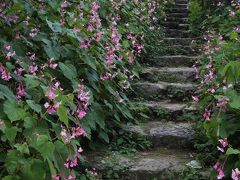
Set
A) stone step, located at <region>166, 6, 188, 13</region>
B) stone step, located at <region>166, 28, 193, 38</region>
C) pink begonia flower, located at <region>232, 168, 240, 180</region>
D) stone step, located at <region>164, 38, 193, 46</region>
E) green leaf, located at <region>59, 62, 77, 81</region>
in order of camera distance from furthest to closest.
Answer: stone step, located at <region>166, 6, 188, 13</region>, stone step, located at <region>166, 28, 193, 38</region>, stone step, located at <region>164, 38, 193, 46</region>, green leaf, located at <region>59, 62, 77, 81</region>, pink begonia flower, located at <region>232, 168, 240, 180</region>

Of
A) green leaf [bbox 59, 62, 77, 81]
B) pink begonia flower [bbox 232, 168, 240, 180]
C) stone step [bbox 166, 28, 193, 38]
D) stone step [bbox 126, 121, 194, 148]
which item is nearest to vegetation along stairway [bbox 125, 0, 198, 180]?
stone step [bbox 126, 121, 194, 148]

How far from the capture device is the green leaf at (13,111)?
97.1 inches

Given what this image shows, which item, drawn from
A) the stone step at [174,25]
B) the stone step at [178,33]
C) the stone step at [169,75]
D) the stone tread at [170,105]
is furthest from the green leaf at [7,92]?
the stone step at [174,25]

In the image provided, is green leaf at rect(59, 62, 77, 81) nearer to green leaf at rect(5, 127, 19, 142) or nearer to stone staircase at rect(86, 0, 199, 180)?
stone staircase at rect(86, 0, 199, 180)

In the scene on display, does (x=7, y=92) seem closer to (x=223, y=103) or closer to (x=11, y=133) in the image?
(x=11, y=133)

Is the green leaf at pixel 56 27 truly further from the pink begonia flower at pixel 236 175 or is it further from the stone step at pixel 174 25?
the stone step at pixel 174 25

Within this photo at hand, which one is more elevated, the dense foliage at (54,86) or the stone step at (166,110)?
the dense foliage at (54,86)

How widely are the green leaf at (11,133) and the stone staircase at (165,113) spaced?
1.41 m

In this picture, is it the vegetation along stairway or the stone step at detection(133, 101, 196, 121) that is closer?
the vegetation along stairway

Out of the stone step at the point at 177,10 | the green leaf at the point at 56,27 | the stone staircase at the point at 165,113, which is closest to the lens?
the green leaf at the point at 56,27

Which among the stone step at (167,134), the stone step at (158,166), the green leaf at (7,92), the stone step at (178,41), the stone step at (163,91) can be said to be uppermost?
the green leaf at (7,92)

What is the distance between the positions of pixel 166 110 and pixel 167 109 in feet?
0.08

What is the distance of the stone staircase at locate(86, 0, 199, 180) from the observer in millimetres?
3699

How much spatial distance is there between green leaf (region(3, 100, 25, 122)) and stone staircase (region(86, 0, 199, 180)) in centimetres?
133
